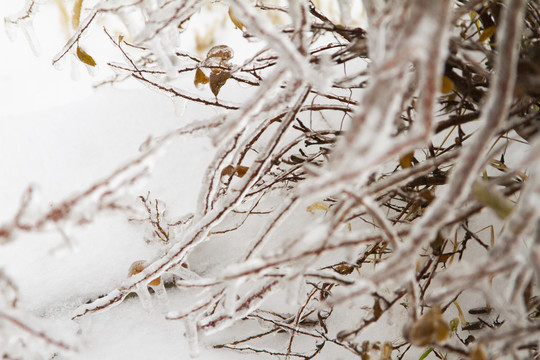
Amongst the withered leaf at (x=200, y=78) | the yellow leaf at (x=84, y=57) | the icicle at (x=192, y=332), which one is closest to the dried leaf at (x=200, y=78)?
the withered leaf at (x=200, y=78)

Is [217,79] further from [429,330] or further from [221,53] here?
[429,330]

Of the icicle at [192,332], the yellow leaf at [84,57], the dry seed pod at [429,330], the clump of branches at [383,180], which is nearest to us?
the clump of branches at [383,180]

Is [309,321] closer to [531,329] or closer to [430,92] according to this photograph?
[531,329]

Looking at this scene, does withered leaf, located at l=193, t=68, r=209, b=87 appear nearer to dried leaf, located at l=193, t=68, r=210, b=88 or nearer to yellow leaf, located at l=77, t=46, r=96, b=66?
dried leaf, located at l=193, t=68, r=210, b=88

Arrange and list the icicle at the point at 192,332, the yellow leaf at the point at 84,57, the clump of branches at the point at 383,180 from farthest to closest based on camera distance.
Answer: the yellow leaf at the point at 84,57
the icicle at the point at 192,332
the clump of branches at the point at 383,180

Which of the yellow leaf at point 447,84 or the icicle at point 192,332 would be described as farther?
the icicle at point 192,332

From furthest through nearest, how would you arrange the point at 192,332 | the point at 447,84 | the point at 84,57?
the point at 84,57 → the point at 192,332 → the point at 447,84

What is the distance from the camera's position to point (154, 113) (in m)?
1.16

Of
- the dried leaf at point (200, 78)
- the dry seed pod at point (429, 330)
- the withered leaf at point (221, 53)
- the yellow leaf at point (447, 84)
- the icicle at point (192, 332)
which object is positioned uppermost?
the withered leaf at point (221, 53)

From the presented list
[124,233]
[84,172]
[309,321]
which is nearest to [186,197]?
[124,233]

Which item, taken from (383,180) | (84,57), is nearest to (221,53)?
(84,57)

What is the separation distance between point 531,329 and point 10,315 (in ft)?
1.78

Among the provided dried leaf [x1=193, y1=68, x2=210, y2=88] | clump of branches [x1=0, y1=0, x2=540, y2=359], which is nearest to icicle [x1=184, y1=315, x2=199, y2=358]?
clump of branches [x1=0, y1=0, x2=540, y2=359]

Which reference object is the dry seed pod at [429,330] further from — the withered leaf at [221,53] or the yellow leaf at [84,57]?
the yellow leaf at [84,57]
